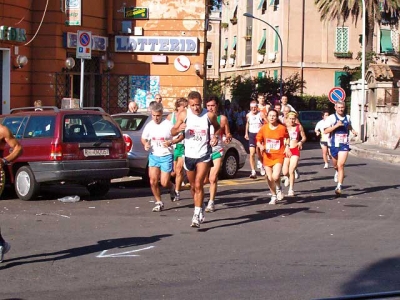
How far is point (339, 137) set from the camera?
15688mm

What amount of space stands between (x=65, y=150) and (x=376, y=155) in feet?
60.5

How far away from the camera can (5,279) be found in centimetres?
792

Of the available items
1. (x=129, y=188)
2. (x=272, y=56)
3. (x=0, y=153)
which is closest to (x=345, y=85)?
(x=272, y=56)

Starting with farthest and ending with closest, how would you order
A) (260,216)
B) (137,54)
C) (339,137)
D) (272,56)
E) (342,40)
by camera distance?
1. (272,56)
2. (342,40)
3. (137,54)
4. (339,137)
5. (260,216)

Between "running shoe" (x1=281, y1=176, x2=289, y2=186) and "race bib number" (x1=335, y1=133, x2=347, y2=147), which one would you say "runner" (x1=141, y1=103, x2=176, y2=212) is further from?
"running shoe" (x1=281, y1=176, x2=289, y2=186)

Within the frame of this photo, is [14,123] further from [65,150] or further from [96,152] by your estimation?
[96,152]

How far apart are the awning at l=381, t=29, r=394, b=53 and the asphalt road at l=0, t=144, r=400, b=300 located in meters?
44.7

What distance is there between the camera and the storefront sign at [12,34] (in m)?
21.1

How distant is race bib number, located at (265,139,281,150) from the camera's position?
47.1 feet

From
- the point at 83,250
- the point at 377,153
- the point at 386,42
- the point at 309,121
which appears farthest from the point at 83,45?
the point at 386,42

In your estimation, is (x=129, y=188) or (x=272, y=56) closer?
(x=129, y=188)

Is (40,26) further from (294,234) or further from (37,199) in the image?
(294,234)

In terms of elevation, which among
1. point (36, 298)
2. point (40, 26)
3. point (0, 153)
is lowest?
point (36, 298)

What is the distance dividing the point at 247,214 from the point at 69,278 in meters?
5.34
